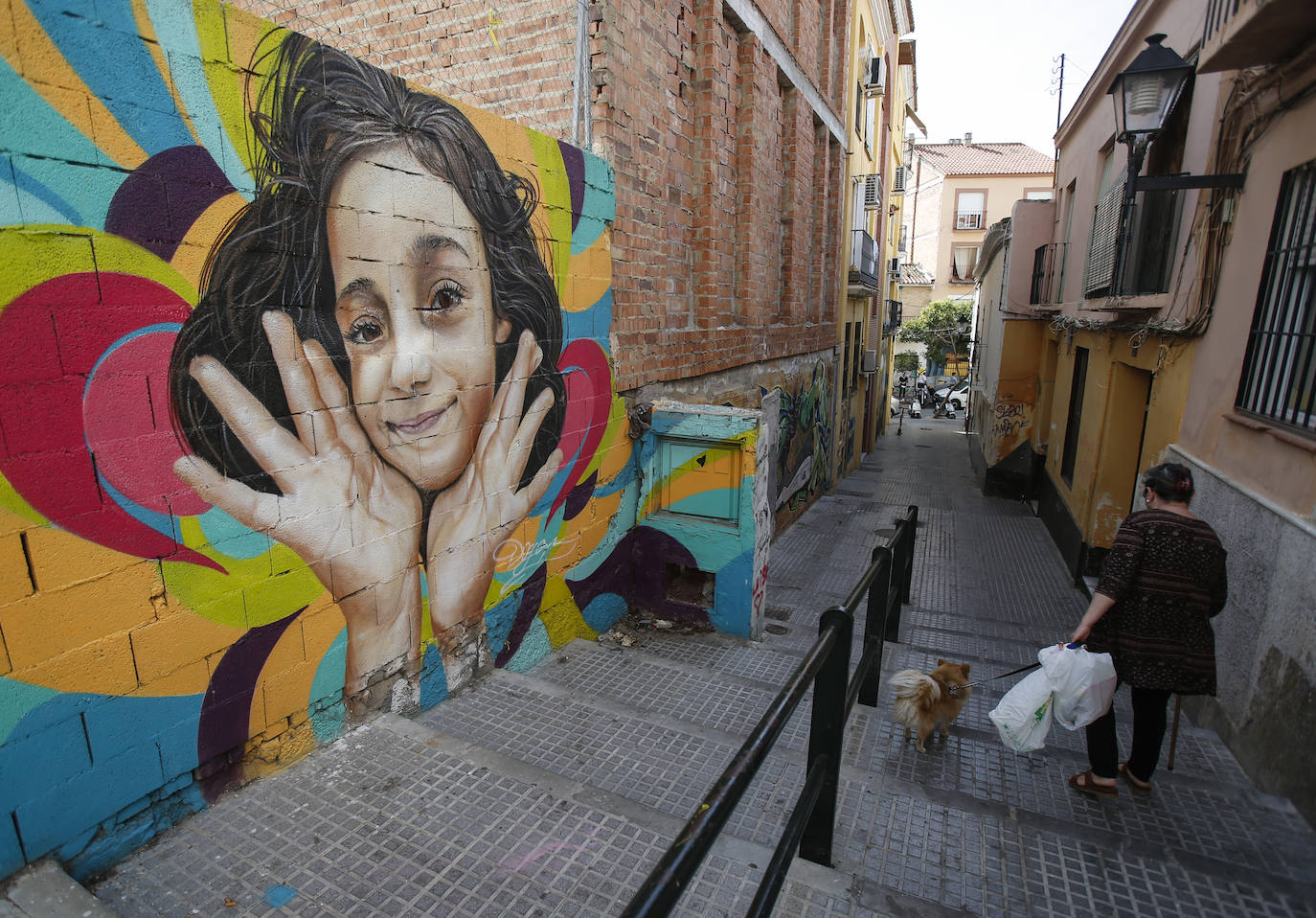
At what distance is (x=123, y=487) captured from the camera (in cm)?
234

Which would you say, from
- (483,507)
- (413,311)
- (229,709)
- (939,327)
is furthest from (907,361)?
(229,709)

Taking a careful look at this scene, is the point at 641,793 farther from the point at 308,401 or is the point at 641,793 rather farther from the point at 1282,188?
the point at 1282,188

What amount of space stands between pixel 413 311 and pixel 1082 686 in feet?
11.7

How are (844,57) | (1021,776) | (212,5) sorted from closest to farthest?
(212,5) → (1021,776) → (844,57)

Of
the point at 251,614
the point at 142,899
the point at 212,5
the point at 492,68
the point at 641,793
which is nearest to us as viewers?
the point at 142,899

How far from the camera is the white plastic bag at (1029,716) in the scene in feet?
10.1

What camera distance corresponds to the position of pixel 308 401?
2.91 meters

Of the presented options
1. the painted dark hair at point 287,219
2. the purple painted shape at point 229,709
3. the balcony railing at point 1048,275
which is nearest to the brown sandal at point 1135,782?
the purple painted shape at point 229,709

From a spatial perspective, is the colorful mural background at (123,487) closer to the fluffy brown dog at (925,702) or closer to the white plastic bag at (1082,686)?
the fluffy brown dog at (925,702)

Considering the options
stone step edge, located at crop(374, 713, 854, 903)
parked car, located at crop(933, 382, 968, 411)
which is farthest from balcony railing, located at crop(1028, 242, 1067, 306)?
parked car, located at crop(933, 382, 968, 411)

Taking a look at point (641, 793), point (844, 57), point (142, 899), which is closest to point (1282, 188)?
point (641, 793)

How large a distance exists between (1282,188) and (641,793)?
16.1 feet

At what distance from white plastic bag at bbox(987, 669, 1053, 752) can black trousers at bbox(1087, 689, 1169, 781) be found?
1.02 ft

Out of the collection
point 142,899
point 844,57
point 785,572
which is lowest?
point 785,572
